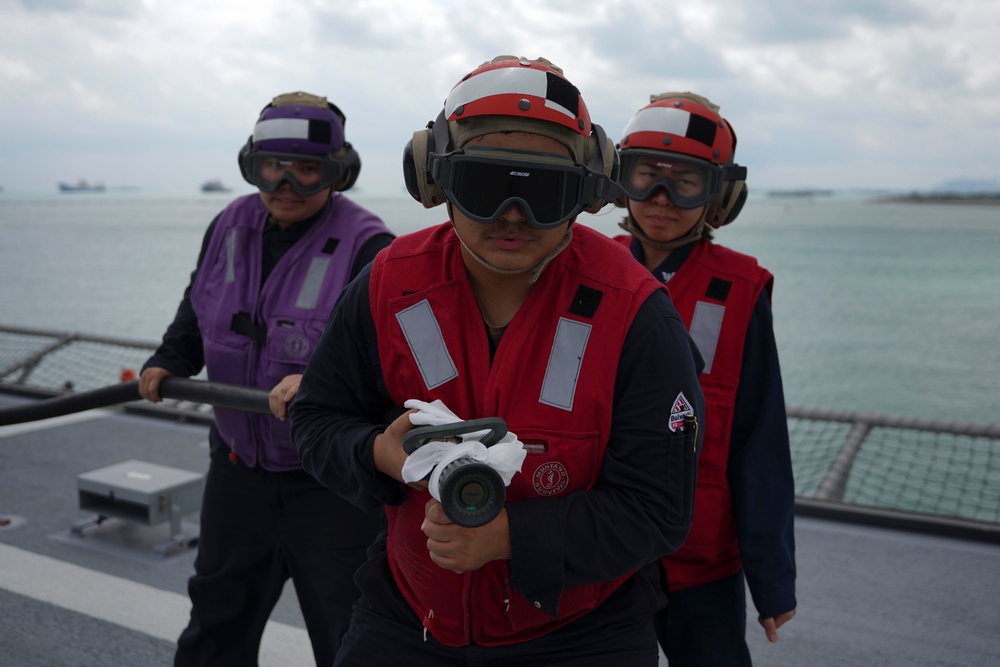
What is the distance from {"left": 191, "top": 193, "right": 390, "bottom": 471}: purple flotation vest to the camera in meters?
2.41

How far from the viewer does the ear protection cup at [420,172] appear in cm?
153

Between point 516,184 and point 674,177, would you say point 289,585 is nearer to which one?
point 674,177

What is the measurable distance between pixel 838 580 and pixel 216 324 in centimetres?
281

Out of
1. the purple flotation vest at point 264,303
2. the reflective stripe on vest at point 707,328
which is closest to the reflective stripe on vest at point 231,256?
the purple flotation vest at point 264,303

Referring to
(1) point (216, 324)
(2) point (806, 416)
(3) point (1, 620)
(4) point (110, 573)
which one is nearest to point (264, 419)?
(1) point (216, 324)

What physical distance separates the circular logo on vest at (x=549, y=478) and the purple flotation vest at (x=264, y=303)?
1.12 m

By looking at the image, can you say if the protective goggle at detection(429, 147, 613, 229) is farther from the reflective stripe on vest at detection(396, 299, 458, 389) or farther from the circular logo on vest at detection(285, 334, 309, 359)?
the circular logo on vest at detection(285, 334, 309, 359)

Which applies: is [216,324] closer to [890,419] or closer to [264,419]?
[264,419]

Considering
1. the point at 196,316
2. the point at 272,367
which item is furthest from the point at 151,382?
the point at 272,367

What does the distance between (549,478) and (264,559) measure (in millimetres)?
1339

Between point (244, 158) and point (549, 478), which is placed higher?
point (244, 158)

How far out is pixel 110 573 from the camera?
3734mm

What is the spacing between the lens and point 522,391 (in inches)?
55.4

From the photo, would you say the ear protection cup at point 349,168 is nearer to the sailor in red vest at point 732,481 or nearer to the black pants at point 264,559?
the black pants at point 264,559
